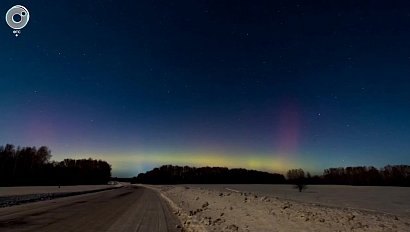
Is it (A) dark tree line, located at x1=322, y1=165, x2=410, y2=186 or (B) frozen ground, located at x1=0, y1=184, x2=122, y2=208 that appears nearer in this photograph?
(B) frozen ground, located at x1=0, y1=184, x2=122, y2=208

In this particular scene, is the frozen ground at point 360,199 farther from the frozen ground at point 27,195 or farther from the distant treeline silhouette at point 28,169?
the distant treeline silhouette at point 28,169

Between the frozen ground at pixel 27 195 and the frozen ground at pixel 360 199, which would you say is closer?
the frozen ground at pixel 360 199

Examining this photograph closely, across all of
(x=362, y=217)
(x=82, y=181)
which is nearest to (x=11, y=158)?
(x=82, y=181)

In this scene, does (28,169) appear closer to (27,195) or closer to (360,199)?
(27,195)

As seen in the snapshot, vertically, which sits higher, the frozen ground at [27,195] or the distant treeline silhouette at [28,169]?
the distant treeline silhouette at [28,169]

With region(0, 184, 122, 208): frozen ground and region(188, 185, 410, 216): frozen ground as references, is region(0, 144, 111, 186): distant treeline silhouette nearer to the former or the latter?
region(0, 184, 122, 208): frozen ground

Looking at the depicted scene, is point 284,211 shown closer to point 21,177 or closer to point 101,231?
point 101,231

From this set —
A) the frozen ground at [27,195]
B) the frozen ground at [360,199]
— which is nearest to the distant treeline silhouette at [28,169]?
the frozen ground at [27,195]

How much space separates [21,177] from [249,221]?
391ft

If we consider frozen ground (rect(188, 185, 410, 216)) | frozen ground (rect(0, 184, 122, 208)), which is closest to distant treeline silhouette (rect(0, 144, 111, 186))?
frozen ground (rect(0, 184, 122, 208))

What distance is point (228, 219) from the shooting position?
63.9 ft

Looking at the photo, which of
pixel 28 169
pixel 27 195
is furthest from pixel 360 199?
pixel 28 169

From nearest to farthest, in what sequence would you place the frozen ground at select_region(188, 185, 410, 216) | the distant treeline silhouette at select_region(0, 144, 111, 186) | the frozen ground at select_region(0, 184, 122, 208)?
the frozen ground at select_region(188, 185, 410, 216) → the frozen ground at select_region(0, 184, 122, 208) → the distant treeline silhouette at select_region(0, 144, 111, 186)

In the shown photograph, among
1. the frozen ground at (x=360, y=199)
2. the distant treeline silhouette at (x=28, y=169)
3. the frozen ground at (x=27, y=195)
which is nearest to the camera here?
the frozen ground at (x=360, y=199)
